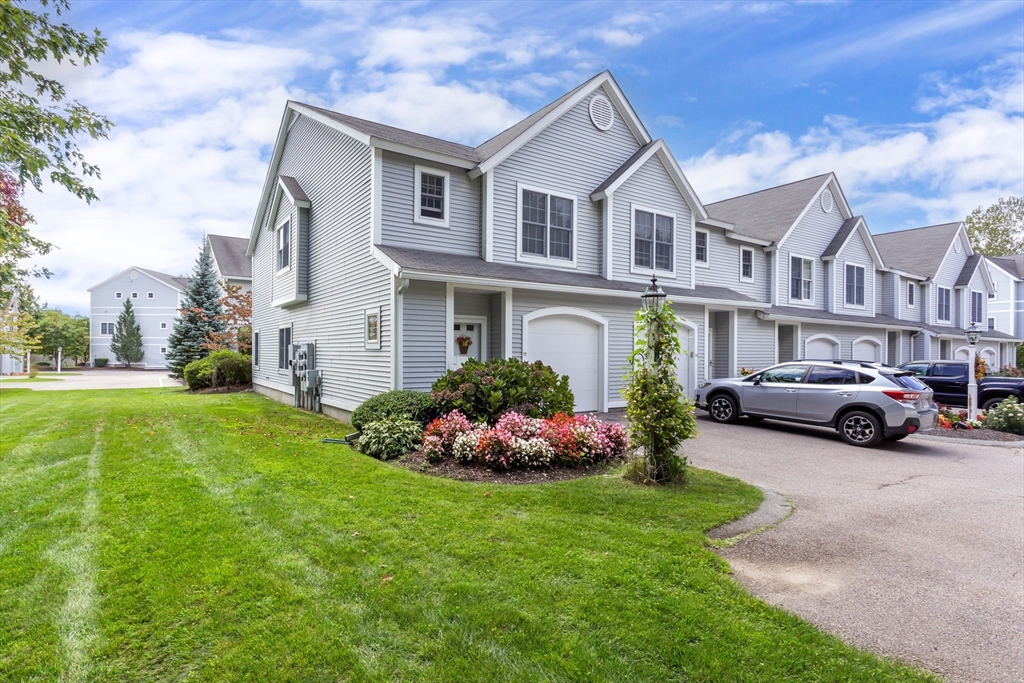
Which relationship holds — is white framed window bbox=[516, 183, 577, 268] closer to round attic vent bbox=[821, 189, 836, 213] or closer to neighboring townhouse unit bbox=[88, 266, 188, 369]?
round attic vent bbox=[821, 189, 836, 213]

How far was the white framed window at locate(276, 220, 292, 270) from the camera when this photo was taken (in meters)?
15.2

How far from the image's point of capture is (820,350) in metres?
20.1

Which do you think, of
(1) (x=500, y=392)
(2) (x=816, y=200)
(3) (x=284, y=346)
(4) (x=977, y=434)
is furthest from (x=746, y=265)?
(3) (x=284, y=346)

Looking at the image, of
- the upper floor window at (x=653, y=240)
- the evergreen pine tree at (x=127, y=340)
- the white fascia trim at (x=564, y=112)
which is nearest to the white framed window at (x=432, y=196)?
the white fascia trim at (x=564, y=112)

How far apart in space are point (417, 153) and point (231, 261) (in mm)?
25094

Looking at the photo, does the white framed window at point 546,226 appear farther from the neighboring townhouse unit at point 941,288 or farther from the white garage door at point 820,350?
the neighboring townhouse unit at point 941,288

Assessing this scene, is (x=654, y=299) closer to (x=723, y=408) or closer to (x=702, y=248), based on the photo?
(x=723, y=408)

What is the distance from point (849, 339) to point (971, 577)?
66.0 feet

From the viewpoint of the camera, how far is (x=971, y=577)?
414 centimetres

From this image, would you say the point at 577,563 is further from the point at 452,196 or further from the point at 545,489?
the point at 452,196

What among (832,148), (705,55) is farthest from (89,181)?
(832,148)

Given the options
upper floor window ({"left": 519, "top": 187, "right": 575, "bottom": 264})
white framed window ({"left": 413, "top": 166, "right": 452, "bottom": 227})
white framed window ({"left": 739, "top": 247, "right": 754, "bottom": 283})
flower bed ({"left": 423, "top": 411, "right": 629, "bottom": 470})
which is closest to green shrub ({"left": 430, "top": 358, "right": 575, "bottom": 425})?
flower bed ({"left": 423, "top": 411, "right": 629, "bottom": 470})

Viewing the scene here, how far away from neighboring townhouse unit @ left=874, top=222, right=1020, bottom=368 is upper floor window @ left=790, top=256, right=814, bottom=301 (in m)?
6.93

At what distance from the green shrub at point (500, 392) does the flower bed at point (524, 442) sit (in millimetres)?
565
